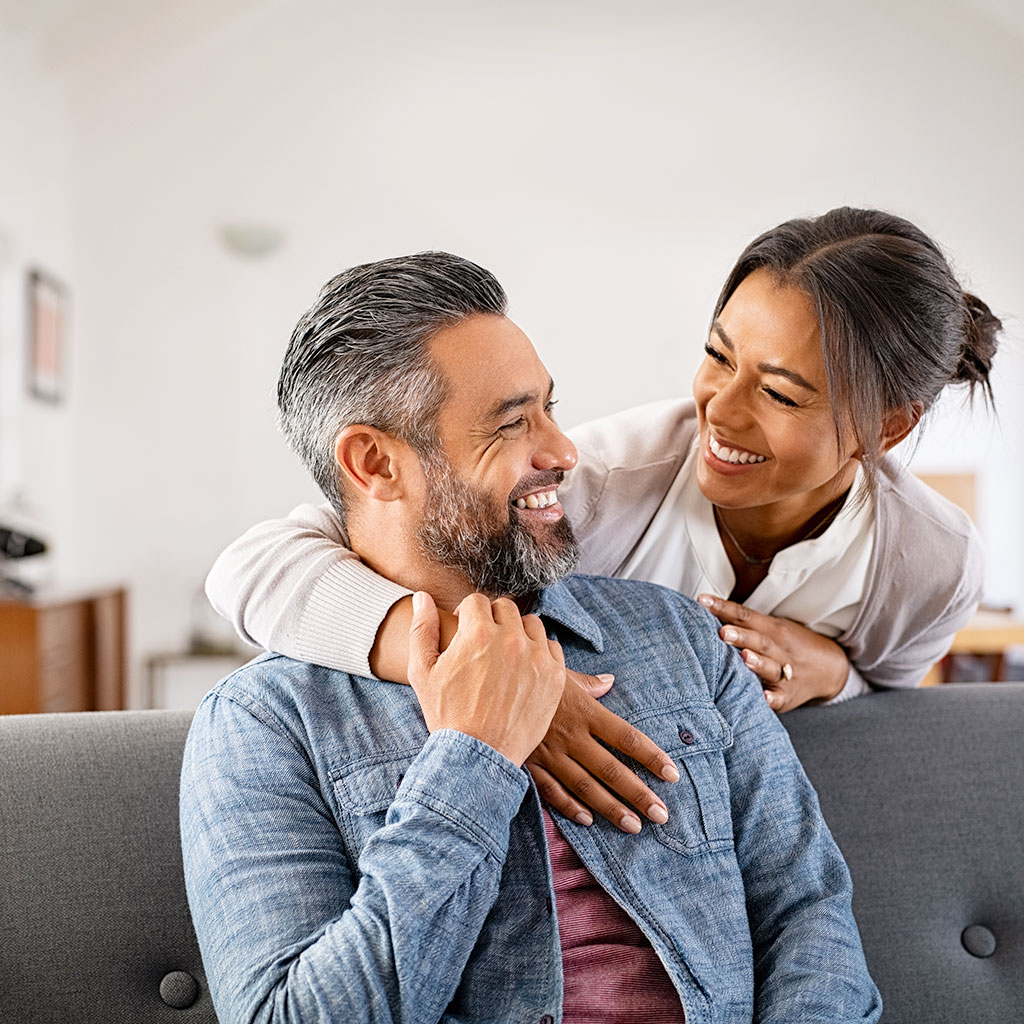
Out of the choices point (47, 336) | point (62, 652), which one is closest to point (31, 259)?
point (47, 336)

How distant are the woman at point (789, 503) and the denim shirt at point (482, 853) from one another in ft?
0.29

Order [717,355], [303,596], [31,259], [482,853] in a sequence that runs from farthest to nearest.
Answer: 1. [31,259]
2. [717,355]
3. [303,596]
4. [482,853]

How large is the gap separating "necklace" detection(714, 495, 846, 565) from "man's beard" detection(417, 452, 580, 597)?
1.32ft

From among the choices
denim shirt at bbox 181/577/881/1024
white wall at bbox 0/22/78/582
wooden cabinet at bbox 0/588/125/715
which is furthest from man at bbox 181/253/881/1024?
white wall at bbox 0/22/78/582

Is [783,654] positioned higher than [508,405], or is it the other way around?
[508,405]

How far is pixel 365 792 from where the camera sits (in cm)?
115

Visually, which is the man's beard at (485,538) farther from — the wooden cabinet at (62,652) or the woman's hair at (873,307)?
the wooden cabinet at (62,652)

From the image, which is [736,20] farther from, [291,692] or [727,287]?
[291,692]

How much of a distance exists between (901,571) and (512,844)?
69 cm

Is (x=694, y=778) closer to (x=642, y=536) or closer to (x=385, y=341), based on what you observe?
(x=642, y=536)

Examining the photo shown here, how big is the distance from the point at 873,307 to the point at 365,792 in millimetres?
825

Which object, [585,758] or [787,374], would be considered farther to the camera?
[787,374]

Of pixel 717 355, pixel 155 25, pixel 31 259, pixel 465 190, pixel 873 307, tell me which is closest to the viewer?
pixel 873 307

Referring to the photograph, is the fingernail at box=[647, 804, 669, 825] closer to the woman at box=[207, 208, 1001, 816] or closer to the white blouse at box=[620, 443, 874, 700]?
the woman at box=[207, 208, 1001, 816]
